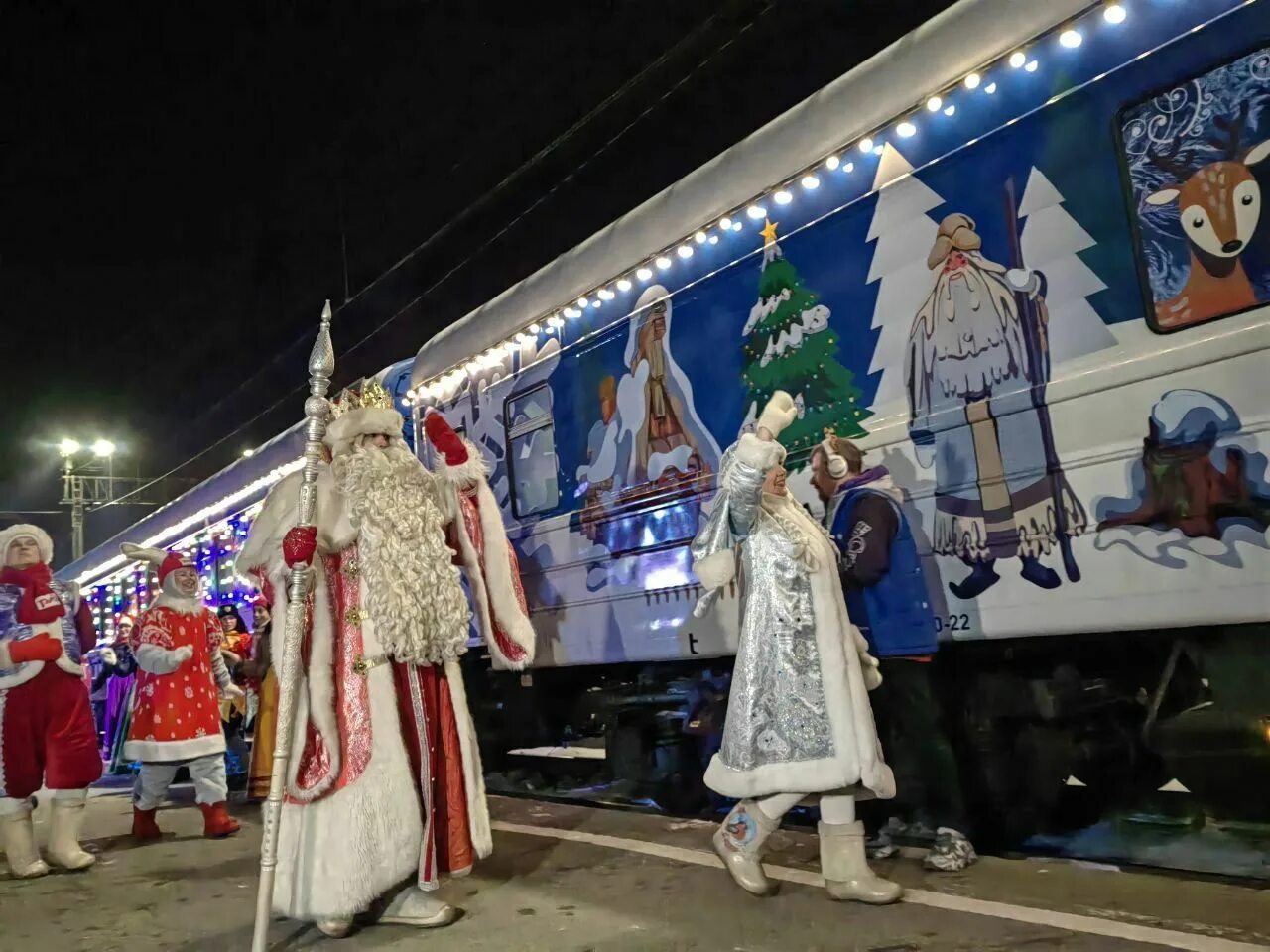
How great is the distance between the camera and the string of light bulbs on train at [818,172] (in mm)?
3261

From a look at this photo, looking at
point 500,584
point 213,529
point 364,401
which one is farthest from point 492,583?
point 213,529

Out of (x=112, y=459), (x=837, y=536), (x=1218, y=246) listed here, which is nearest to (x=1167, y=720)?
(x=837, y=536)

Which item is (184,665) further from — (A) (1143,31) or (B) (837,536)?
(A) (1143,31)

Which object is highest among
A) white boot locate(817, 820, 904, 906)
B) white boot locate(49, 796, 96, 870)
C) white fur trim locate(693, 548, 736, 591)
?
white fur trim locate(693, 548, 736, 591)

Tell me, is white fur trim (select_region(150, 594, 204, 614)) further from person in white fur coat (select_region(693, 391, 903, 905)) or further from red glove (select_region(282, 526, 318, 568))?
person in white fur coat (select_region(693, 391, 903, 905))

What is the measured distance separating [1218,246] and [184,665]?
5.61 metres

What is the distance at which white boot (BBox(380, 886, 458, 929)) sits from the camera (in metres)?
3.36

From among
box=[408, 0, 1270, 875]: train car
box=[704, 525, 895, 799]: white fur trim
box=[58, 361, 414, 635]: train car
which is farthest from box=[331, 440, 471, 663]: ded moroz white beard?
box=[58, 361, 414, 635]: train car

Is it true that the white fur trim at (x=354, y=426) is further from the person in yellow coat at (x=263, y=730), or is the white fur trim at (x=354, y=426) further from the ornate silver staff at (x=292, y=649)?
the person in yellow coat at (x=263, y=730)

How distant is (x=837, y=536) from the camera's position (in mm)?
3998

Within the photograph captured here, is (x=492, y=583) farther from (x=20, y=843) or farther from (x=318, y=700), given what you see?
(x=20, y=843)

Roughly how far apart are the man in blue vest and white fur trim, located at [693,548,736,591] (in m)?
0.66

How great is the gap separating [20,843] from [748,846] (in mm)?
3740

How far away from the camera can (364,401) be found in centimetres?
408
